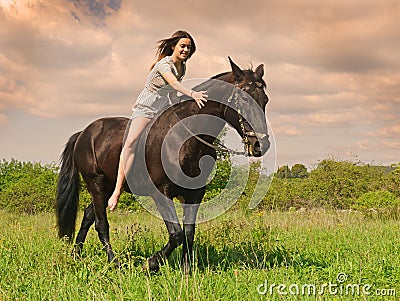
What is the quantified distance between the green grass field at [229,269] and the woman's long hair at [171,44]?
2521 millimetres

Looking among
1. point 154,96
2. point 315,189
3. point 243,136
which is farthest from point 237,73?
point 315,189

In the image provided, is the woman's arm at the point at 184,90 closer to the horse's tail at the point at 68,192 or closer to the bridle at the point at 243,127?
the bridle at the point at 243,127

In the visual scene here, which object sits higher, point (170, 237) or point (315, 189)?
point (315, 189)

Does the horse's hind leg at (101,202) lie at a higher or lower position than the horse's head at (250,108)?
lower

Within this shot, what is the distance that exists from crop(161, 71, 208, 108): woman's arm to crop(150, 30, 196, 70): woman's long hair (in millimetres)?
575

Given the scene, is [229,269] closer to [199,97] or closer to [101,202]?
[199,97]

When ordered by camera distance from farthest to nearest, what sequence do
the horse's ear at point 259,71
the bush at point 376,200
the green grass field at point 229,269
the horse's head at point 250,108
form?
1. the bush at point 376,200
2. the horse's ear at point 259,71
3. the horse's head at point 250,108
4. the green grass field at point 229,269

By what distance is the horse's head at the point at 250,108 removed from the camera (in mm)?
5105

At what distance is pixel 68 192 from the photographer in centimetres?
745

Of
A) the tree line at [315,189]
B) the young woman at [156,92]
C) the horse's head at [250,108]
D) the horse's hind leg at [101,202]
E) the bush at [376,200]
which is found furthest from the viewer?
the tree line at [315,189]

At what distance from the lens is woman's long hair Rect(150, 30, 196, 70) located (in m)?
5.73

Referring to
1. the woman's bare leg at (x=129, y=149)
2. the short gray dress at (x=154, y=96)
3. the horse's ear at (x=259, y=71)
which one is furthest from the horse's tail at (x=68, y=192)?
the horse's ear at (x=259, y=71)

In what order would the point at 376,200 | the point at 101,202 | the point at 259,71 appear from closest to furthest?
the point at 259,71 < the point at 101,202 < the point at 376,200

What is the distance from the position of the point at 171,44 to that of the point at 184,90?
857mm
